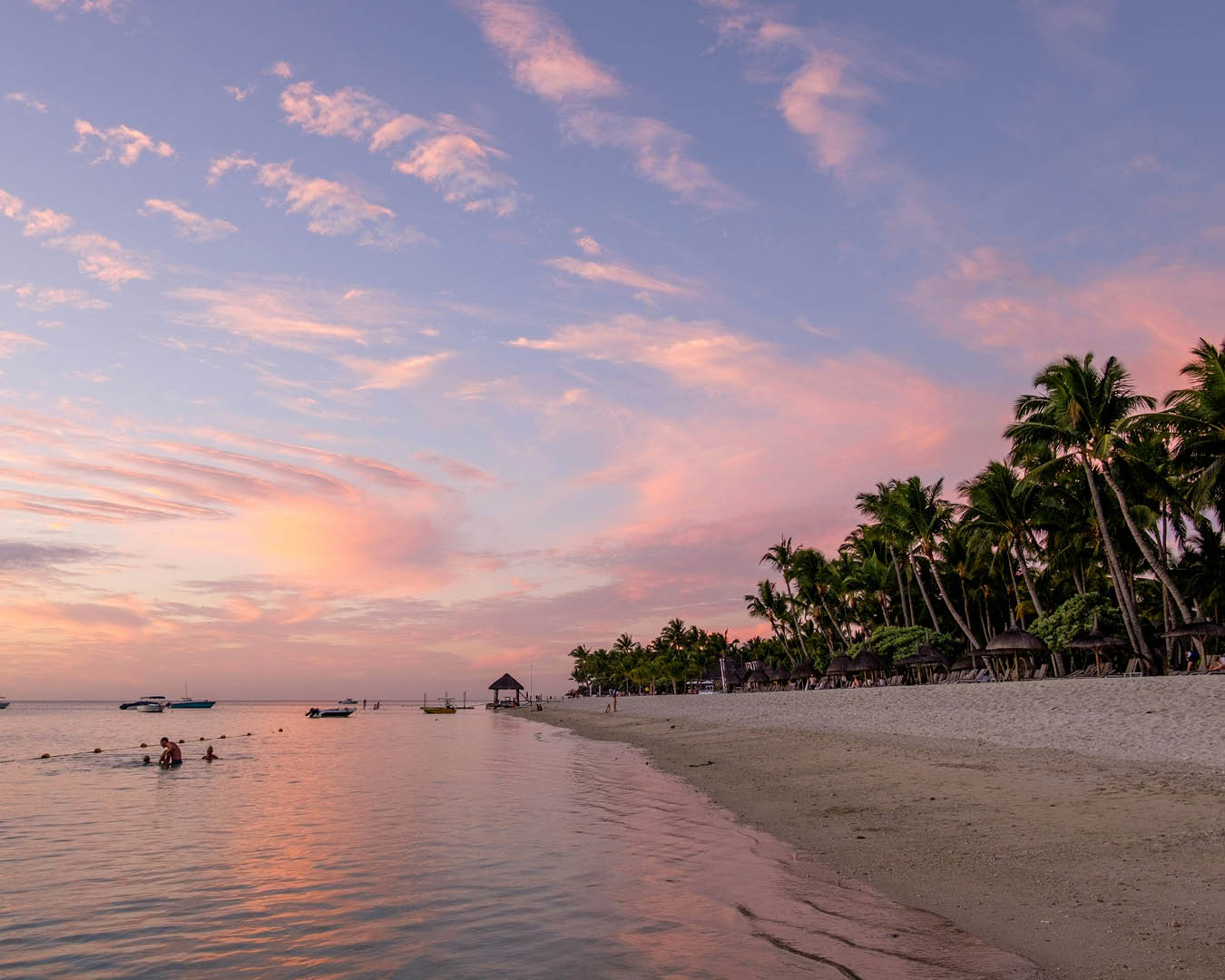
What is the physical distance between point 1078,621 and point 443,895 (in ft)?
141

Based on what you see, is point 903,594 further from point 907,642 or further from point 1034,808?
point 1034,808

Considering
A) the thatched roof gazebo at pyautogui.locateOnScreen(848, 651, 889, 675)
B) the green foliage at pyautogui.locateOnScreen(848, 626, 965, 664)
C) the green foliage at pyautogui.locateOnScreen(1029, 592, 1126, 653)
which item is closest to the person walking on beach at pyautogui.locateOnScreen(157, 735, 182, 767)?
the thatched roof gazebo at pyautogui.locateOnScreen(848, 651, 889, 675)

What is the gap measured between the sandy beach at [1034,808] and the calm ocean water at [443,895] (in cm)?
86

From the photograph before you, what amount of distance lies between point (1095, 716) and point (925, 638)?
115ft

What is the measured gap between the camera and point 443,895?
11180mm

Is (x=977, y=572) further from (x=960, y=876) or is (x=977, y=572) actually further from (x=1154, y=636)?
(x=960, y=876)

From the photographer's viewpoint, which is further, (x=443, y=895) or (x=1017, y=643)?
(x=1017, y=643)

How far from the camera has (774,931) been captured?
880cm

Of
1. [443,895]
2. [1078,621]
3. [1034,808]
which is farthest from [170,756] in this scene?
[1078,621]

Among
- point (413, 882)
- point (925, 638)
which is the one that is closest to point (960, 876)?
point (413, 882)

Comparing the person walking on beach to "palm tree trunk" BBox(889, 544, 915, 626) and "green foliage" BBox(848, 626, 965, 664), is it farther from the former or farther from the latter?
"palm tree trunk" BBox(889, 544, 915, 626)

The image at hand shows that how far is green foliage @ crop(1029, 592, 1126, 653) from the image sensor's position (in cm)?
4309

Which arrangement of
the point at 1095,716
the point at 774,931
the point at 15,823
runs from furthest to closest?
the point at 1095,716 → the point at 15,823 → the point at 774,931

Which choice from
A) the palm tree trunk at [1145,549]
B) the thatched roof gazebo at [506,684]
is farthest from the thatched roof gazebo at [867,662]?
the thatched roof gazebo at [506,684]
